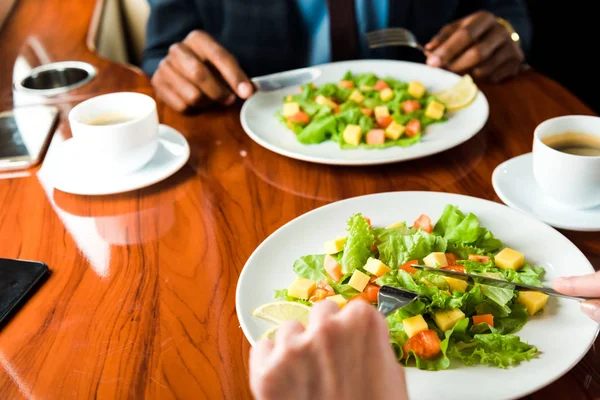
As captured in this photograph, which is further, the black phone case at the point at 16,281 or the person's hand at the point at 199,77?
the person's hand at the point at 199,77

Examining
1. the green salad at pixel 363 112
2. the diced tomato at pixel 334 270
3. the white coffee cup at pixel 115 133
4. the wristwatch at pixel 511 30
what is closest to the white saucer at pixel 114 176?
the white coffee cup at pixel 115 133

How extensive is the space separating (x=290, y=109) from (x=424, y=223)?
599mm

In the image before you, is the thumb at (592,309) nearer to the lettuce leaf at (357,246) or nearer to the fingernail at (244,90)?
the lettuce leaf at (357,246)

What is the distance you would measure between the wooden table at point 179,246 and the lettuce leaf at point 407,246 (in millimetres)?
256

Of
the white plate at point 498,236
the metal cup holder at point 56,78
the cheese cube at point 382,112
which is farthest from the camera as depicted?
the metal cup holder at point 56,78

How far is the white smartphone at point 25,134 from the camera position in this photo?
1.48 metres

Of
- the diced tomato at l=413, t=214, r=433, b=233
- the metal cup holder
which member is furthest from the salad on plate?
the metal cup holder

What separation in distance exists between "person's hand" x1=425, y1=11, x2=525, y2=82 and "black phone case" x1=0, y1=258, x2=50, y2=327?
123 centimetres

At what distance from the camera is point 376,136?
56.2 inches

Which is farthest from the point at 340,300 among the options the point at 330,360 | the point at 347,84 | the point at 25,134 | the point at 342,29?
the point at 342,29

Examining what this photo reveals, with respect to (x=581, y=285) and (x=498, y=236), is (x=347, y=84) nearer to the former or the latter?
(x=498, y=236)

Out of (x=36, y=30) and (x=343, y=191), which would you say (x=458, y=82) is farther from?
(x=36, y=30)

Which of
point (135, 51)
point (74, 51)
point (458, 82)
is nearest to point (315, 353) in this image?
point (458, 82)

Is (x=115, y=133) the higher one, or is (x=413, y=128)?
(x=115, y=133)
